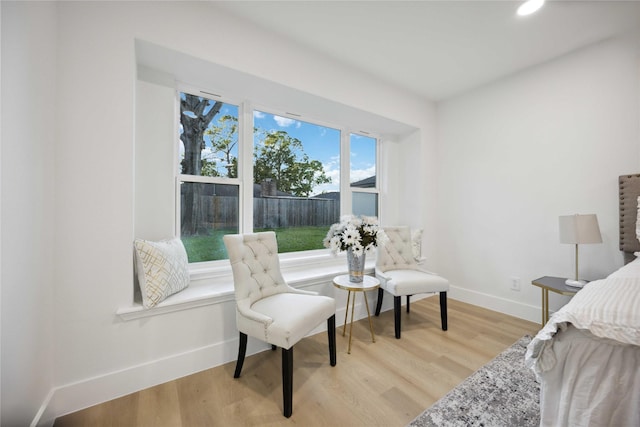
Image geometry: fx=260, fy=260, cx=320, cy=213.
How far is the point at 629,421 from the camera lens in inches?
36.6

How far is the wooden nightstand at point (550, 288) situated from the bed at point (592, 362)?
1.12 meters

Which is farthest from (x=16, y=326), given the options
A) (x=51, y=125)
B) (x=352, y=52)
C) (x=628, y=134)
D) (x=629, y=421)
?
(x=628, y=134)

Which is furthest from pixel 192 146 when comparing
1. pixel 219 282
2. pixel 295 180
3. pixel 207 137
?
pixel 219 282

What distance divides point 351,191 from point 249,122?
1.52 m

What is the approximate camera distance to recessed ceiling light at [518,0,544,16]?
186 cm

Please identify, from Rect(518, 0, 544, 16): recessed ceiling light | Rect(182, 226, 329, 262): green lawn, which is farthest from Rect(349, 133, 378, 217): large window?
Rect(518, 0, 544, 16): recessed ceiling light

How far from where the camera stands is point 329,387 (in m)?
1.71

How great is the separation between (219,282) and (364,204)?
211 cm

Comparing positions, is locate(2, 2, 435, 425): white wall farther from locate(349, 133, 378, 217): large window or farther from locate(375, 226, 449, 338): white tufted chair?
locate(349, 133, 378, 217): large window

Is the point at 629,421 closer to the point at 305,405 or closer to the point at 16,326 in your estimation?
the point at 305,405

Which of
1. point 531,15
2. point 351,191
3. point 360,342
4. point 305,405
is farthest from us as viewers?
point 351,191

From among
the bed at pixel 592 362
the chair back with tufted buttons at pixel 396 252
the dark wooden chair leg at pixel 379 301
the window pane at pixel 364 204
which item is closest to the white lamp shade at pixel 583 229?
the bed at pixel 592 362

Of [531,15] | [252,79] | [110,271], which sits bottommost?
[110,271]

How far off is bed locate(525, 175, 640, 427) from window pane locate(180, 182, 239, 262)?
2.31 metres
